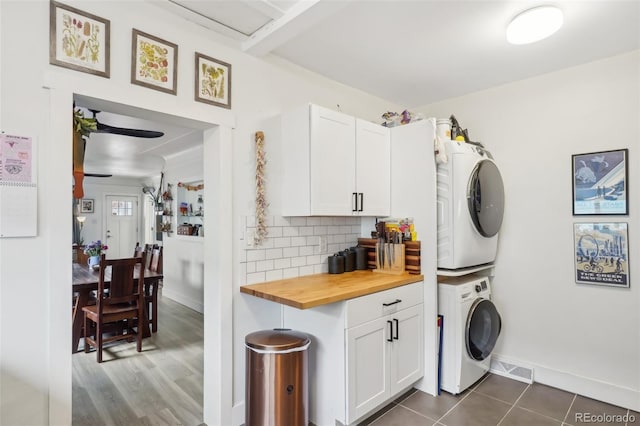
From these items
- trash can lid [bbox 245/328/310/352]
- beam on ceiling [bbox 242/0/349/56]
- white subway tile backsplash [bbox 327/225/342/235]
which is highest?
beam on ceiling [bbox 242/0/349/56]

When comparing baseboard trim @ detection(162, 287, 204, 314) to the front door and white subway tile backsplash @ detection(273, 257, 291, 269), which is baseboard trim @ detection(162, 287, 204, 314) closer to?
white subway tile backsplash @ detection(273, 257, 291, 269)

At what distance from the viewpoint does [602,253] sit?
2518 millimetres

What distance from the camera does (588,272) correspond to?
2578 mm

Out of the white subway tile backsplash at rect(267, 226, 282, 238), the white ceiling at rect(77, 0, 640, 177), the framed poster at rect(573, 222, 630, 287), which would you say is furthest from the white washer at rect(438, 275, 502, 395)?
the white ceiling at rect(77, 0, 640, 177)

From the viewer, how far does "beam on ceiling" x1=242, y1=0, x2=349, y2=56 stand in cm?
177

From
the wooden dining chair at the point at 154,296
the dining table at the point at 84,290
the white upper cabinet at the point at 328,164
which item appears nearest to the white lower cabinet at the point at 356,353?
the white upper cabinet at the point at 328,164

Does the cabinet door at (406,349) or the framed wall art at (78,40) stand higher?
the framed wall art at (78,40)

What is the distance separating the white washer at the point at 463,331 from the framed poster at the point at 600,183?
1.01m

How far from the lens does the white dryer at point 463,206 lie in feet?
8.30

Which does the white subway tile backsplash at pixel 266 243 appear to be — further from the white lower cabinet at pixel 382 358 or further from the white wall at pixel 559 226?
the white wall at pixel 559 226

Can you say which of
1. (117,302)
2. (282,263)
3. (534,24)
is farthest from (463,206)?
(117,302)

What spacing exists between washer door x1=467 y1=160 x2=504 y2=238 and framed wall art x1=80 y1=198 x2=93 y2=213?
28.3 feet

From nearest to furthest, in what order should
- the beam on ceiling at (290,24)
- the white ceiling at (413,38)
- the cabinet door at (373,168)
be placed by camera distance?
the beam on ceiling at (290,24)
the white ceiling at (413,38)
the cabinet door at (373,168)

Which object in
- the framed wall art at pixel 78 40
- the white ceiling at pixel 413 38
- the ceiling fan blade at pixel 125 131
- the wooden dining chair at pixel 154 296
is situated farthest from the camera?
the wooden dining chair at pixel 154 296
